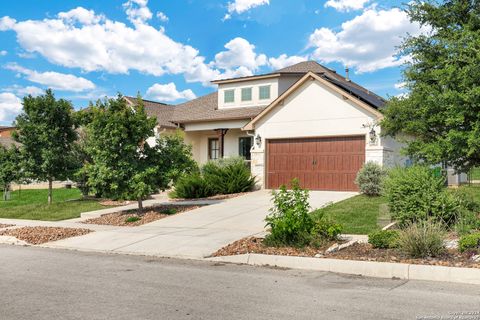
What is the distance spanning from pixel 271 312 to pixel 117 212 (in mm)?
12648

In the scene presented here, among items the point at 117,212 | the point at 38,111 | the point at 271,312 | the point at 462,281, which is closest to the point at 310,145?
the point at 117,212

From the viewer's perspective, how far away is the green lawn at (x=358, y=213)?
11844 millimetres

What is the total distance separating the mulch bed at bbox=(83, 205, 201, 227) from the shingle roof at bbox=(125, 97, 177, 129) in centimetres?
1225

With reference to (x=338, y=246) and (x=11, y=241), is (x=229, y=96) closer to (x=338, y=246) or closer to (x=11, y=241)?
(x=11, y=241)

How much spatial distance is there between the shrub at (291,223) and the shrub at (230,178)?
36.2 feet

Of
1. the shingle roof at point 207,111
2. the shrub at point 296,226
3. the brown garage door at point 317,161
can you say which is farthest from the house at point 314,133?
the shrub at point 296,226

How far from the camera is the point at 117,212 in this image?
680 inches

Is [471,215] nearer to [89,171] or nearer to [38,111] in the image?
[89,171]

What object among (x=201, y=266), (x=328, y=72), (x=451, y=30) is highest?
(x=328, y=72)

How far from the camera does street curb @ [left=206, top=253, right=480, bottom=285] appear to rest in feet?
23.6

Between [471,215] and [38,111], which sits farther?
[38,111]

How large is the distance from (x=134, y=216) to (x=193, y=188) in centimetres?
538

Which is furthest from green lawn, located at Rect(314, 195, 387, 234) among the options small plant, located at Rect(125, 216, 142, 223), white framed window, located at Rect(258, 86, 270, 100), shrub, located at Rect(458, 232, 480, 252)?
white framed window, located at Rect(258, 86, 270, 100)

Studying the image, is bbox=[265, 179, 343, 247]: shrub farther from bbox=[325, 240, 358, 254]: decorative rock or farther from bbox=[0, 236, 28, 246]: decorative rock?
bbox=[0, 236, 28, 246]: decorative rock
